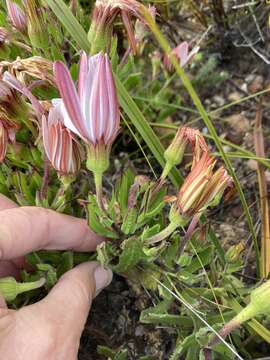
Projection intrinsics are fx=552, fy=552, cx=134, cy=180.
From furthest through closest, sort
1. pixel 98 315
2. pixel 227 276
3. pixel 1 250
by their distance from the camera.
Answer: pixel 98 315 < pixel 227 276 < pixel 1 250

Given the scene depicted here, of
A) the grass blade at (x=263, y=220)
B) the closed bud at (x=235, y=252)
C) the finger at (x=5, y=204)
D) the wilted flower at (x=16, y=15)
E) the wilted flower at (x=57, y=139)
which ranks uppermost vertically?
the wilted flower at (x=16, y=15)

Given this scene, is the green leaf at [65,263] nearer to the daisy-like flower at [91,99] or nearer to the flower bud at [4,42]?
the daisy-like flower at [91,99]

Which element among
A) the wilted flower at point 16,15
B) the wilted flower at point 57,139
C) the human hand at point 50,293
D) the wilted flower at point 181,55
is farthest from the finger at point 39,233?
the wilted flower at point 181,55

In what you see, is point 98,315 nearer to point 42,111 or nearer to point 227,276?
point 227,276

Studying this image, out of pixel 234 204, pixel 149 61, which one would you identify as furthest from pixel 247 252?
pixel 149 61

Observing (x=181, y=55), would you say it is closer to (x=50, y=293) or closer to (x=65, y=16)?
(x=65, y=16)

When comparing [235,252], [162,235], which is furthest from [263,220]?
[162,235]

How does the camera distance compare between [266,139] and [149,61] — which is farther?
[149,61]
